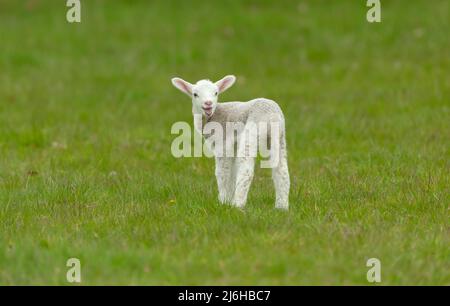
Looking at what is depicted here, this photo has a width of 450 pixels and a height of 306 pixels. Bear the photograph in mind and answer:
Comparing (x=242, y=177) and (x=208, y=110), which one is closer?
(x=242, y=177)

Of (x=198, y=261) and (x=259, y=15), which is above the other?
(x=259, y=15)

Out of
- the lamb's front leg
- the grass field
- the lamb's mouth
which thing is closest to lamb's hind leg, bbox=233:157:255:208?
the grass field

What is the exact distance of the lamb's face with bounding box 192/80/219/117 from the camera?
7.88 metres

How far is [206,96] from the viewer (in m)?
7.90

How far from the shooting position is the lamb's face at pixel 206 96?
25.8 feet

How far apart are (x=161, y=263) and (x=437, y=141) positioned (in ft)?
19.5

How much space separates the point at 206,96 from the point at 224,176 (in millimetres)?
831

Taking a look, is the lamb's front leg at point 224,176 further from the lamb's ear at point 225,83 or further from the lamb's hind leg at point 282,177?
the lamb's ear at point 225,83

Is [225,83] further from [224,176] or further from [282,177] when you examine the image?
[282,177]

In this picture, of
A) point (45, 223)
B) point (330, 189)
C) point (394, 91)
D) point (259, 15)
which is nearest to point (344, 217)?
point (330, 189)

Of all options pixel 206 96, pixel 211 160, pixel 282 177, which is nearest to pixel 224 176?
pixel 282 177

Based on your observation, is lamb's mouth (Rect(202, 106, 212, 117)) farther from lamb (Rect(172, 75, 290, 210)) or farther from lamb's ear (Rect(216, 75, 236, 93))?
lamb's ear (Rect(216, 75, 236, 93))
